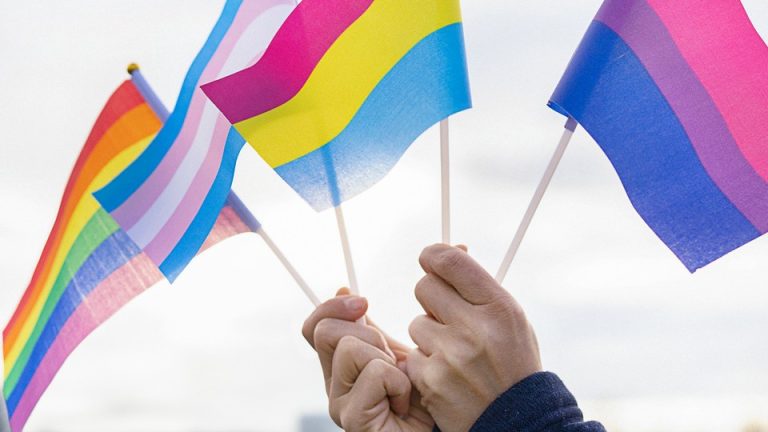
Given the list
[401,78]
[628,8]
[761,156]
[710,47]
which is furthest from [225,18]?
[761,156]

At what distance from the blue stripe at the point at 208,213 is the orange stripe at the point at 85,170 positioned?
769 mm

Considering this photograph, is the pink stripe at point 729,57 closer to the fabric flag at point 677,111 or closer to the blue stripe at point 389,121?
the fabric flag at point 677,111

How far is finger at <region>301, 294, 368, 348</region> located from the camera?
1.88 metres

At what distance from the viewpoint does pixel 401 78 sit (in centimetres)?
225

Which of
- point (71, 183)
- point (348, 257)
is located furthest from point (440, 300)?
point (71, 183)

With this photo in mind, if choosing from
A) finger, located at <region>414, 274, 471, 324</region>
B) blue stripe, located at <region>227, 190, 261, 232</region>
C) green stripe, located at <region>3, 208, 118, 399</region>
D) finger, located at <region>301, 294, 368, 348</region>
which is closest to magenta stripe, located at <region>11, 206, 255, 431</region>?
green stripe, located at <region>3, 208, 118, 399</region>

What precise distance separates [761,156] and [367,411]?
1.14m

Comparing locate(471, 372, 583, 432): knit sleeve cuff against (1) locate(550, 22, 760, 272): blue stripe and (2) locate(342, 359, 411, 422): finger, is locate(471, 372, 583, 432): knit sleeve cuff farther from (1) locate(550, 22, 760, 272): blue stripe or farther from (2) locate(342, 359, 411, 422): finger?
(1) locate(550, 22, 760, 272): blue stripe

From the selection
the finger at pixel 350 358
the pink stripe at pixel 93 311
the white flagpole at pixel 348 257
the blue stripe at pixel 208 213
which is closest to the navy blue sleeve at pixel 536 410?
the finger at pixel 350 358

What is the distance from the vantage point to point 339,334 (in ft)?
6.08

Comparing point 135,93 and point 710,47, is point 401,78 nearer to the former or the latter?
point 710,47

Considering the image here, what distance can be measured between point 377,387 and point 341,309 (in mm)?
207

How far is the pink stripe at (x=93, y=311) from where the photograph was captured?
302cm

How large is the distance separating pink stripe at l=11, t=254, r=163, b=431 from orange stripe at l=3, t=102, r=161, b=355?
32cm
